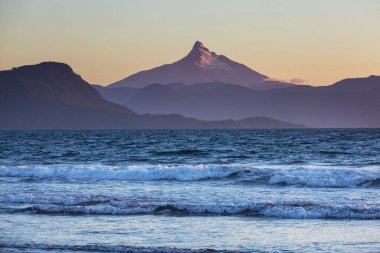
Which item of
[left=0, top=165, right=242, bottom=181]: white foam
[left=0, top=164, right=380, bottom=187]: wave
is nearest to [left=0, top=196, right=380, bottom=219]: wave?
[left=0, top=164, right=380, bottom=187]: wave

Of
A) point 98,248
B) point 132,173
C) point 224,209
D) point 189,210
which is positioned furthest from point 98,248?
point 132,173

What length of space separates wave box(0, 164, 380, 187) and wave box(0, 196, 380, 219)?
9.00 metres

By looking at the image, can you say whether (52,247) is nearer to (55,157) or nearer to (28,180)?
(28,180)

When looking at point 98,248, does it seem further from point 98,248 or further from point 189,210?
point 189,210

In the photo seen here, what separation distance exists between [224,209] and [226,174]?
14.0 meters

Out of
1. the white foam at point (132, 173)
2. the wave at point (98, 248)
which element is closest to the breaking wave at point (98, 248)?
the wave at point (98, 248)

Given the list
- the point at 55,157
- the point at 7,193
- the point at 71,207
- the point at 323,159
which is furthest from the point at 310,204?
the point at 55,157

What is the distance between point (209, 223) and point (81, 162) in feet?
111

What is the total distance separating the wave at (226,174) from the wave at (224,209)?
9.00m

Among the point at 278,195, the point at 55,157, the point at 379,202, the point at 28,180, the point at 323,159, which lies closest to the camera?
the point at 379,202

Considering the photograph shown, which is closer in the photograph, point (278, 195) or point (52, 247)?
point (52, 247)

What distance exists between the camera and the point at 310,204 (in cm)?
2477

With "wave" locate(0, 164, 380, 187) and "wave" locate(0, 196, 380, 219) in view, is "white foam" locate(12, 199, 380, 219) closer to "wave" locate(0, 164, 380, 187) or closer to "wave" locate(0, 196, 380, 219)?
"wave" locate(0, 196, 380, 219)

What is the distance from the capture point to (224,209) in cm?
2453
